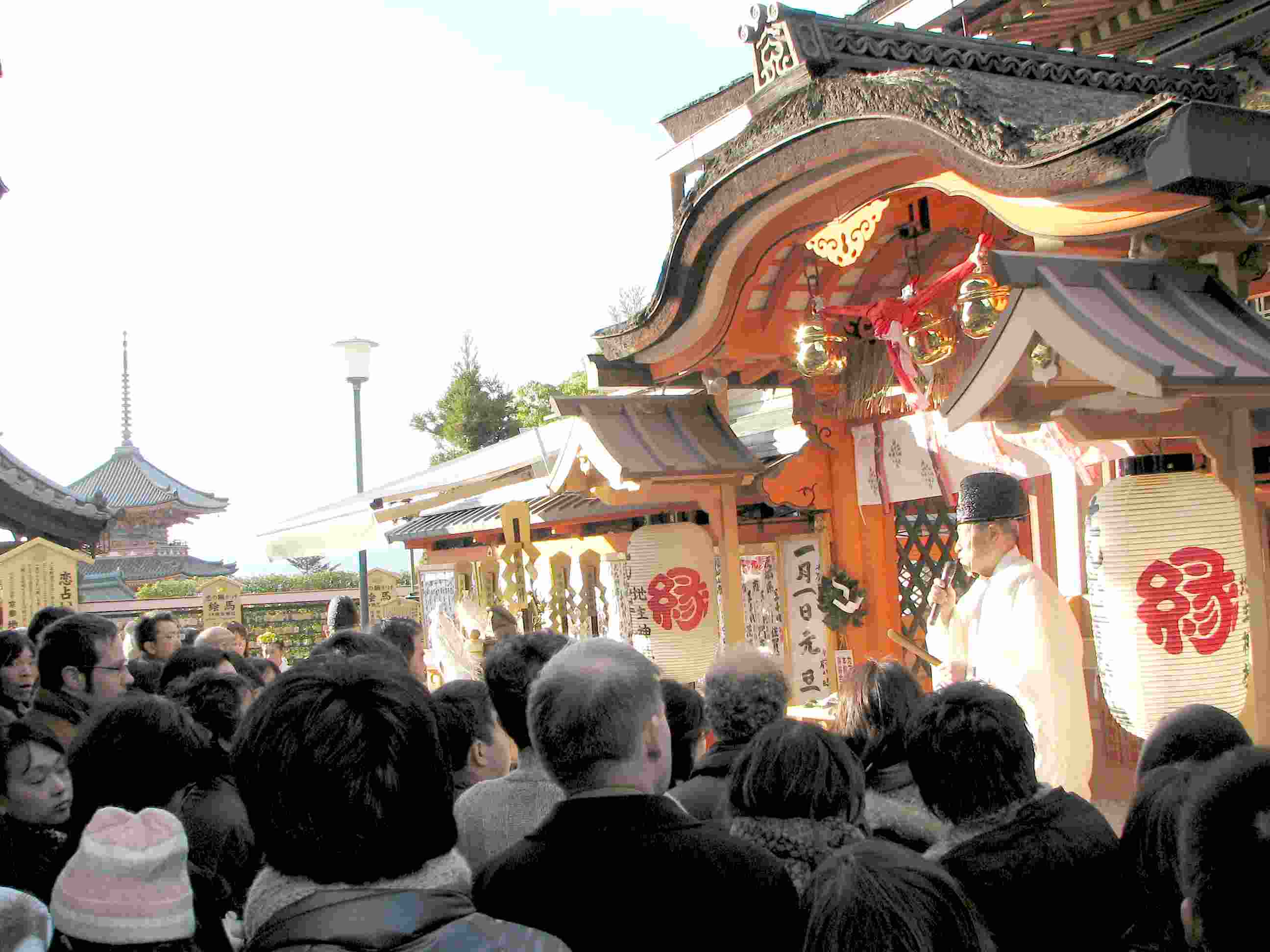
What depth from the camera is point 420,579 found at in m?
14.2

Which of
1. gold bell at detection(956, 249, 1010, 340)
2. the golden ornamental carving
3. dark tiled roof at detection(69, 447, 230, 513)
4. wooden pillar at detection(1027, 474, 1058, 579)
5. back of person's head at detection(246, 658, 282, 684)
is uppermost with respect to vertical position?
dark tiled roof at detection(69, 447, 230, 513)

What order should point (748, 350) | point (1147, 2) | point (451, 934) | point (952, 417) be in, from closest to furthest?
point (451, 934)
point (952, 417)
point (748, 350)
point (1147, 2)

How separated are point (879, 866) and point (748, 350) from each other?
16.2ft

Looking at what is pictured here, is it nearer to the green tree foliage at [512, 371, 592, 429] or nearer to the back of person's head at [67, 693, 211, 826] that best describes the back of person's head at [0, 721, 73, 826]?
the back of person's head at [67, 693, 211, 826]

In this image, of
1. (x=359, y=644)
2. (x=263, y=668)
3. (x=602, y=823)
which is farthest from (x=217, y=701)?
(x=602, y=823)

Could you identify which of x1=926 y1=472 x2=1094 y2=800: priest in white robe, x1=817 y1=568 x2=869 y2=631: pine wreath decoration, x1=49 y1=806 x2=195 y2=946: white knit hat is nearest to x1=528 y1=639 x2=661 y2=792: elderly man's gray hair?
x1=49 y1=806 x2=195 y2=946: white knit hat

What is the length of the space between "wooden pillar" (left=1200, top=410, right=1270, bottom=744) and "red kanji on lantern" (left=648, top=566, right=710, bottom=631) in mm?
3032

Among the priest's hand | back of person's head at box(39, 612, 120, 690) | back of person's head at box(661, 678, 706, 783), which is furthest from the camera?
the priest's hand

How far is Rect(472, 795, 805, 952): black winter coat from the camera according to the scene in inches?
80.4

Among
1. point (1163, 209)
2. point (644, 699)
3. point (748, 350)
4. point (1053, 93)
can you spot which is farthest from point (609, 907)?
point (748, 350)

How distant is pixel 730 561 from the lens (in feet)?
21.9

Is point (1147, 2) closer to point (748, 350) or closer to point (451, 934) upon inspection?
point (748, 350)

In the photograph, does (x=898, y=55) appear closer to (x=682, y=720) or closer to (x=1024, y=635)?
(x=1024, y=635)

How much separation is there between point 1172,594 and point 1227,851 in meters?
2.74
